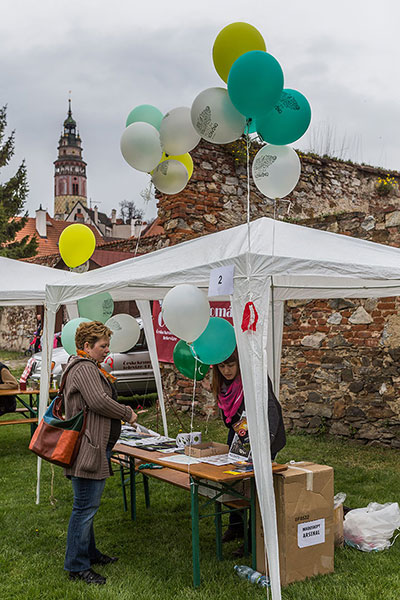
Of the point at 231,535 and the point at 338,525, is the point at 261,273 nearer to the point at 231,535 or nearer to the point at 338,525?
the point at 338,525

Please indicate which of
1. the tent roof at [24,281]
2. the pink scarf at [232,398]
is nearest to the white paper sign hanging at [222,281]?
the pink scarf at [232,398]

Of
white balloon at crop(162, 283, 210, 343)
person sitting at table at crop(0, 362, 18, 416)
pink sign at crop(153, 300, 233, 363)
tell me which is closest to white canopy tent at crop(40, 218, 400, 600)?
white balloon at crop(162, 283, 210, 343)

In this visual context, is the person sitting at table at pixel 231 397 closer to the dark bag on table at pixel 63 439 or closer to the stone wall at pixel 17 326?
the dark bag on table at pixel 63 439

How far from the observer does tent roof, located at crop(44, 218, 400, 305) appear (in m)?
3.48

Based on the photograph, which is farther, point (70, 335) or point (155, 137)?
point (70, 335)

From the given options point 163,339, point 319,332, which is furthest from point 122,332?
point 163,339

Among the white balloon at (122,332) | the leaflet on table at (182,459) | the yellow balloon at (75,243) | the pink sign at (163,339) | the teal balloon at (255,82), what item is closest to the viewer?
the teal balloon at (255,82)

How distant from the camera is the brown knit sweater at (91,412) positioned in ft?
11.8

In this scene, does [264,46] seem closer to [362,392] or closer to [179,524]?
[179,524]

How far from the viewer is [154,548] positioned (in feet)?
14.1

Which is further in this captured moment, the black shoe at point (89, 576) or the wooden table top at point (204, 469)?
the black shoe at point (89, 576)

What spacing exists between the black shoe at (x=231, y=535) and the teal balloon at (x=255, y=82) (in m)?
2.98

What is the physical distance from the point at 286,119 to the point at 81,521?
283 cm

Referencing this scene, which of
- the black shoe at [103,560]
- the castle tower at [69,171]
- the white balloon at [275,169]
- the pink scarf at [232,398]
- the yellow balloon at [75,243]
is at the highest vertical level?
the castle tower at [69,171]
